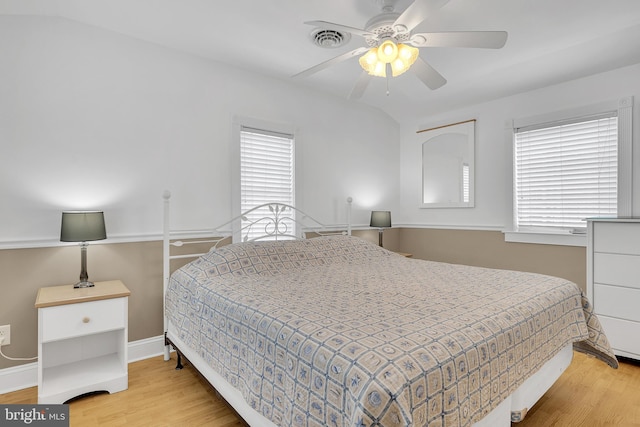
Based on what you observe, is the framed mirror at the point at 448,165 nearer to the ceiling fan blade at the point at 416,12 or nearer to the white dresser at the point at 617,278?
the white dresser at the point at 617,278

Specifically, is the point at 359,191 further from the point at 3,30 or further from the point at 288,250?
the point at 3,30

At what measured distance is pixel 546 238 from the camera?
3414 mm

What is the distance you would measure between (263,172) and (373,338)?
2512 millimetres

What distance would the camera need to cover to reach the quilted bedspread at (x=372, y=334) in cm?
109

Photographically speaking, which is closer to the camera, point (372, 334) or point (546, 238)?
point (372, 334)

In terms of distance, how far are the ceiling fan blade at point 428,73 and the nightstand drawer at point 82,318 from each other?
2.52 m

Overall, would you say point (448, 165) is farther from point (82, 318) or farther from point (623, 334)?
point (82, 318)

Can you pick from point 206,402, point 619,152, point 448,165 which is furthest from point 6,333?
point 619,152

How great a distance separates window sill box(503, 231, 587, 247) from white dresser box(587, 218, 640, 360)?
1.44 feet

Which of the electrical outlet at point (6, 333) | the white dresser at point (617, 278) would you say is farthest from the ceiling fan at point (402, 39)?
the electrical outlet at point (6, 333)

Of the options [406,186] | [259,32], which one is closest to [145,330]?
[259,32]

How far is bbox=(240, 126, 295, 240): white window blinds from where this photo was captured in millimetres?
3336

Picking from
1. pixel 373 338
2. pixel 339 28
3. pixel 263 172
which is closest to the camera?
pixel 373 338

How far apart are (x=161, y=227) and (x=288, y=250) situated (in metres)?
1.10
